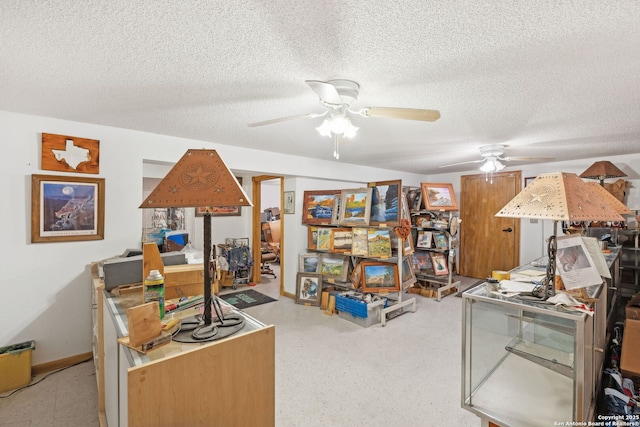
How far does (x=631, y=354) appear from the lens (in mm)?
1937

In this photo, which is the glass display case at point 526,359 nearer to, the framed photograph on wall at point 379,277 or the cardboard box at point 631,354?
the cardboard box at point 631,354

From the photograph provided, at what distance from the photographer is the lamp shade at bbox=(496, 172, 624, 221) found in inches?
49.5

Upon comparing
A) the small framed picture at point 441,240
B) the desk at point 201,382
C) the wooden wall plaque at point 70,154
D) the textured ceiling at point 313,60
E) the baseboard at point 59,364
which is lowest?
the baseboard at point 59,364

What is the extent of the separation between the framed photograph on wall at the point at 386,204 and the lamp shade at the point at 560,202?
2.27m

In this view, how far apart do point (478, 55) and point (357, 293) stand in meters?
3.02

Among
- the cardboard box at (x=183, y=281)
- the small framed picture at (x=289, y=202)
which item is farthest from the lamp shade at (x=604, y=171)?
the cardboard box at (x=183, y=281)

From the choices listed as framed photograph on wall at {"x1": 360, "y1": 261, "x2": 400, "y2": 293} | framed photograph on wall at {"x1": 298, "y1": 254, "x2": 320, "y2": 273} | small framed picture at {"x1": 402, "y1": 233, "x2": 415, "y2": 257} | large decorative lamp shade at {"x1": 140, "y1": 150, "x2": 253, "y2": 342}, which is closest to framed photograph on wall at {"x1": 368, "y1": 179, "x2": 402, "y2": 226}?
small framed picture at {"x1": 402, "y1": 233, "x2": 415, "y2": 257}

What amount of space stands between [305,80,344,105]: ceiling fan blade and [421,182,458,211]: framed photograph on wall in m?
3.44

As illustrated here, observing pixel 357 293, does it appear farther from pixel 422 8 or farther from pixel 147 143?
pixel 422 8

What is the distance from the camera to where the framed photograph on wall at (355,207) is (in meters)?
4.00

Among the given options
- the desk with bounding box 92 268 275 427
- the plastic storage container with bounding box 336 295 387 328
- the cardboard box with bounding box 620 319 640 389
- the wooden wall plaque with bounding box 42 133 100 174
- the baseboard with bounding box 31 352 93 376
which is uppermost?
the wooden wall plaque with bounding box 42 133 100 174

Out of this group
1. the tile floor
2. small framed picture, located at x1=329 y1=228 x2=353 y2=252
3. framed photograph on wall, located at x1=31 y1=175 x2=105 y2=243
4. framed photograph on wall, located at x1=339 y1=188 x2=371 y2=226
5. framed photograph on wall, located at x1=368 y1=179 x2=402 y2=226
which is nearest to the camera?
the tile floor

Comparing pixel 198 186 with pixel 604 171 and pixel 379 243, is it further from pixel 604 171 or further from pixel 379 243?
pixel 604 171

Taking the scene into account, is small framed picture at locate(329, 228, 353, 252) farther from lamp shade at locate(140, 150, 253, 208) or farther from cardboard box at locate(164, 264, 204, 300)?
lamp shade at locate(140, 150, 253, 208)
